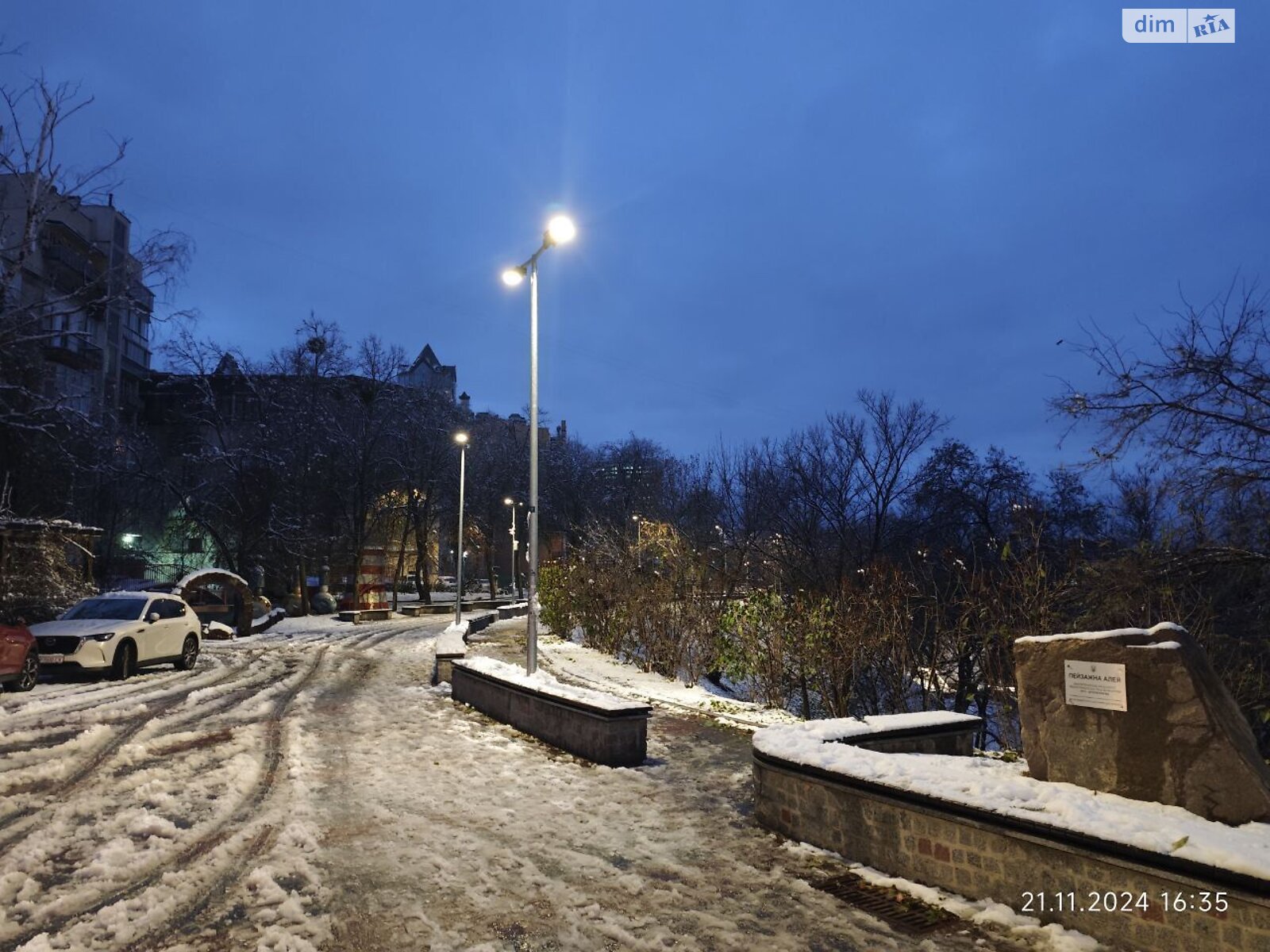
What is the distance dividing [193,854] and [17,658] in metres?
10.3

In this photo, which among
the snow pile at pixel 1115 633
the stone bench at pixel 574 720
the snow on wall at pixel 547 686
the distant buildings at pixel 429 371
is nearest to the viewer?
the snow pile at pixel 1115 633

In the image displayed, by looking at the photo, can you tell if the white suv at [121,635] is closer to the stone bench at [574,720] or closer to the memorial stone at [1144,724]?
the stone bench at [574,720]

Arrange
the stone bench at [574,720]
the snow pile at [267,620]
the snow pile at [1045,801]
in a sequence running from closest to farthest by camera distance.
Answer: the snow pile at [1045,801] → the stone bench at [574,720] → the snow pile at [267,620]

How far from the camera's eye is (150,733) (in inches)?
390

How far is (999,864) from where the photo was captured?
15.1 ft

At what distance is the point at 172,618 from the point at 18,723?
→ 7.16 m

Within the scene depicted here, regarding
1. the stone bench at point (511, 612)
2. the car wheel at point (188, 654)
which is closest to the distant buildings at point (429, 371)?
the stone bench at point (511, 612)

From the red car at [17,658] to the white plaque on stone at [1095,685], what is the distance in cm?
1489

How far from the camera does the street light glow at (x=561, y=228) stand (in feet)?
37.3

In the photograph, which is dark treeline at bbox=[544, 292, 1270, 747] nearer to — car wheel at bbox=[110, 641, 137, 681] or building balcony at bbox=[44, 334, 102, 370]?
car wheel at bbox=[110, 641, 137, 681]

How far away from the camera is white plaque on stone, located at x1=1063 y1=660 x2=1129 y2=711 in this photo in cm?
493

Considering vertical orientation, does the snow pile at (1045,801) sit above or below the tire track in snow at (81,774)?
above

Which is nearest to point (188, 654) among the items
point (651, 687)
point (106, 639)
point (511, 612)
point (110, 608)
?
point (110, 608)

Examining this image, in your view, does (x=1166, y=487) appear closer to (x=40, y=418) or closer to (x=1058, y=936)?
(x=1058, y=936)
